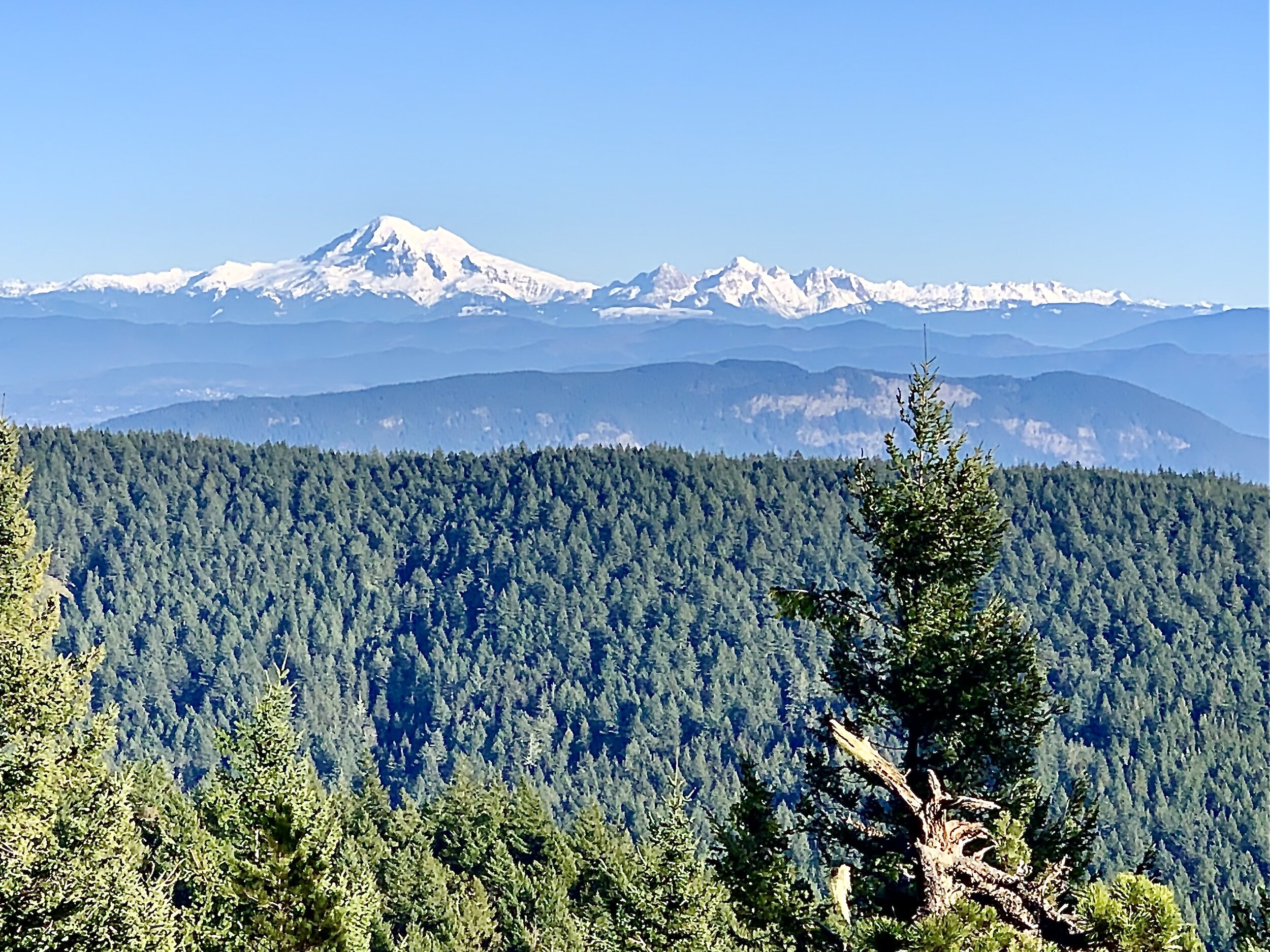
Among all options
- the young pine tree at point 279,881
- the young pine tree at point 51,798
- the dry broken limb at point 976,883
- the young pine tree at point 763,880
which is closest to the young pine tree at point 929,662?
the young pine tree at point 763,880

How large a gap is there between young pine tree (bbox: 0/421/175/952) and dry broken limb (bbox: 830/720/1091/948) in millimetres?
11452

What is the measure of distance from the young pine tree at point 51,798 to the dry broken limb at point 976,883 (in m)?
11.5

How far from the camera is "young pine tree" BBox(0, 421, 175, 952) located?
63.8ft

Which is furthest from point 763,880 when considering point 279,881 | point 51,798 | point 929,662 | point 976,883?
point 51,798

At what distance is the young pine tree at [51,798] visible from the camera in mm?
19453

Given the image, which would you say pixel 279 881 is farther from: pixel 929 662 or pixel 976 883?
pixel 976 883

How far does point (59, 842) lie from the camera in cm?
2222

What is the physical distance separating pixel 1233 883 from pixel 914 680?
472 ft

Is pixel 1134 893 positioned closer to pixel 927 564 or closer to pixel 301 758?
pixel 927 564

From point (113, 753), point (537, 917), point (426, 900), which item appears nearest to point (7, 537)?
point (426, 900)

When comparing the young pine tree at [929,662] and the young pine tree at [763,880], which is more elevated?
the young pine tree at [929,662]

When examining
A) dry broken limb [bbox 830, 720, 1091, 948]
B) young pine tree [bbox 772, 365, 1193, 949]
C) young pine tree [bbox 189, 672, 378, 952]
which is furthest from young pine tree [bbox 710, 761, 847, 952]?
dry broken limb [bbox 830, 720, 1091, 948]

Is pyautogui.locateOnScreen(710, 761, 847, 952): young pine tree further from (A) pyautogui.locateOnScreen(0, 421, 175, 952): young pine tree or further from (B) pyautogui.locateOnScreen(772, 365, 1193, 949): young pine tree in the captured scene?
(A) pyautogui.locateOnScreen(0, 421, 175, 952): young pine tree

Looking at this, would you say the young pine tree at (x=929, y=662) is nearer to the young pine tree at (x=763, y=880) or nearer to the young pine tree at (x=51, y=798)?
the young pine tree at (x=763, y=880)
